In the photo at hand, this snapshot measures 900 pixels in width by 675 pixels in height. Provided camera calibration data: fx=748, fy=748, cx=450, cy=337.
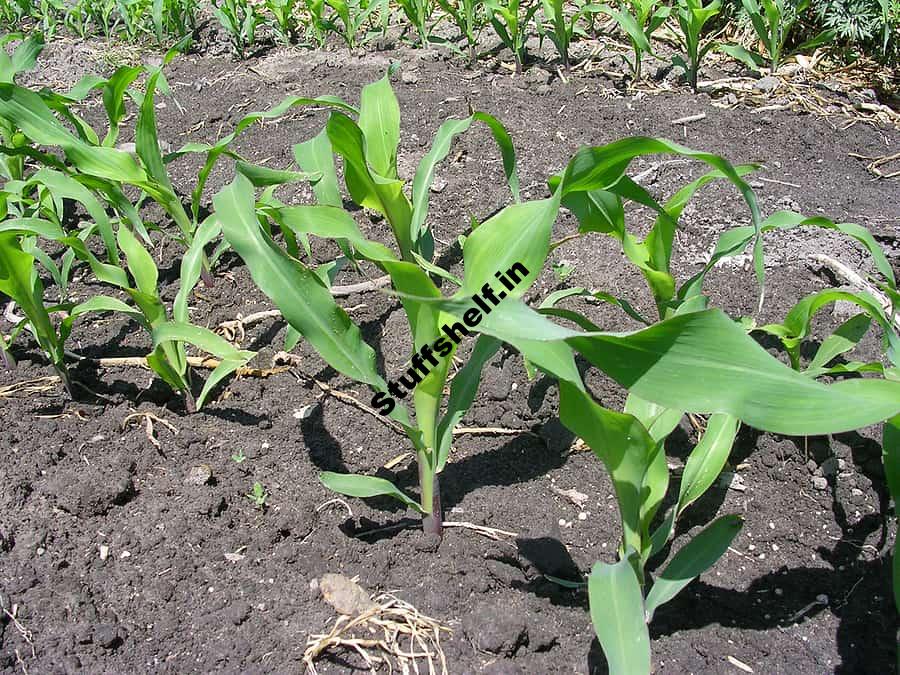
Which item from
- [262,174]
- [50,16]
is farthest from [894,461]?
[50,16]

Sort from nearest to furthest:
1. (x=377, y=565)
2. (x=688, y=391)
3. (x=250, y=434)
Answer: (x=688, y=391) → (x=377, y=565) → (x=250, y=434)

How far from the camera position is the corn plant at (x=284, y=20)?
4.47 metres

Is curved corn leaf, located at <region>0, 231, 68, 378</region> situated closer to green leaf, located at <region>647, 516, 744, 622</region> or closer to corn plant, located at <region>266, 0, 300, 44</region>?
green leaf, located at <region>647, 516, 744, 622</region>

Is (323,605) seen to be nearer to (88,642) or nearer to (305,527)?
(305,527)

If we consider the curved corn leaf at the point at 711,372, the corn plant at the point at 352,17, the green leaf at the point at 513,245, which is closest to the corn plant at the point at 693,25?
the corn plant at the point at 352,17

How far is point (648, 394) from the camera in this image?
3.30 ft

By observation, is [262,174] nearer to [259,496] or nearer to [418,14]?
[259,496]

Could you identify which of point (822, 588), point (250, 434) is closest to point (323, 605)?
point (250, 434)

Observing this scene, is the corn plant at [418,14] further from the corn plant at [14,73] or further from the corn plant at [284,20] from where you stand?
the corn plant at [14,73]

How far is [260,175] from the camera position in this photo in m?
1.45

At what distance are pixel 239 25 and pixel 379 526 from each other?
3915mm

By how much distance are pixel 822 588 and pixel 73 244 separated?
1909 millimetres

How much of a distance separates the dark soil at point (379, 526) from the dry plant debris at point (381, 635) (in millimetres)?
23

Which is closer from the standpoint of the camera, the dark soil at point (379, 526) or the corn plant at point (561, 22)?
the dark soil at point (379, 526)
